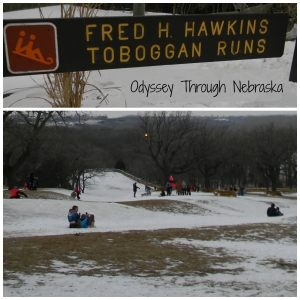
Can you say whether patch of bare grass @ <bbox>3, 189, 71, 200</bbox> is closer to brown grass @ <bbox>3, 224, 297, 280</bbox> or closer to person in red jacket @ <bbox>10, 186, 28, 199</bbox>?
person in red jacket @ <bbox>10, 186, 28, 199</bbox>

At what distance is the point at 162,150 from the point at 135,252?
3.47 feet

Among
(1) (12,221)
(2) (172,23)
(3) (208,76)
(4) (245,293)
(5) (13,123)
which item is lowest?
(4) (245,293)

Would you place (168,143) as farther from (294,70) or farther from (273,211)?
(294,70)

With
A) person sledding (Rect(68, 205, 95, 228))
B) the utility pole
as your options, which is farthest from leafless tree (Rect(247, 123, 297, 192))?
person sledding (Rect(68, 205, 95, 228))

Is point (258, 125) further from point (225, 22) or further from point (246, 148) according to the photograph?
point (225, 22)

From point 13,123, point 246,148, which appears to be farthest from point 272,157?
point 13,123

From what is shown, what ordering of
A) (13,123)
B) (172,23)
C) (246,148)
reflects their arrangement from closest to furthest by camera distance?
1. (172,23)
2. (13,123)
3. (246,148)

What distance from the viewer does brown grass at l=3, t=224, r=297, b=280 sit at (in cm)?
484

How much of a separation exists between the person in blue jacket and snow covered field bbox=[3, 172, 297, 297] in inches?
2.0

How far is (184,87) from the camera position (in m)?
4.97

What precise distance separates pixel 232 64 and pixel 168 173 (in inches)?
49.4

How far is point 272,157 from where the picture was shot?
17.4 feet

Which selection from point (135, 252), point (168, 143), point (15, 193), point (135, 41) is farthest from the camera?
point (168, 143)

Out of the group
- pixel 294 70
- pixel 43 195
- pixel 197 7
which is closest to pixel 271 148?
pixel 294 70
